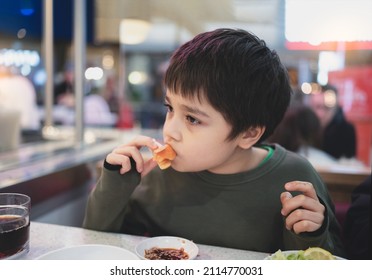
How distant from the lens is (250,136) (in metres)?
1.13

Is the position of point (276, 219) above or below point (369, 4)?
below

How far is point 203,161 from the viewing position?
3.50 feet

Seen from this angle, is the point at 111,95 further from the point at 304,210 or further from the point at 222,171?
the point at 304,210

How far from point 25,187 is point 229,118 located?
0.83 m

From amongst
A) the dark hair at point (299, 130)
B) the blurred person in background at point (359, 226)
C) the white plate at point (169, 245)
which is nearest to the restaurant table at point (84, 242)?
the white plate at point (169, 245)

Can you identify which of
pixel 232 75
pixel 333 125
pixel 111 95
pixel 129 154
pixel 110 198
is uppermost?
pixel 232 75

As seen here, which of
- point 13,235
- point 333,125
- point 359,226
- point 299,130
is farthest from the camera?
→ point 333,125

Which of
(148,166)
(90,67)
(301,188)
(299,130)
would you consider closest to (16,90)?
(90,67)

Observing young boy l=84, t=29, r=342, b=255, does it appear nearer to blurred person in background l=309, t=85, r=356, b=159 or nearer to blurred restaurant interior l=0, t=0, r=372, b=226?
blurred restaurant interior l=0, t=0, r=372, b=226

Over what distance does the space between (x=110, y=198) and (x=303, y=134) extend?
1.82m

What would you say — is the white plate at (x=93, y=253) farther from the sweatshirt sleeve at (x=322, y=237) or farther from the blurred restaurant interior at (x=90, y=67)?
the blurred restaurant interior at (x=90, y=67)

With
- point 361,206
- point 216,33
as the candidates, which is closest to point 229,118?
point 216,33

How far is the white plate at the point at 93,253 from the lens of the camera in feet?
2.87
